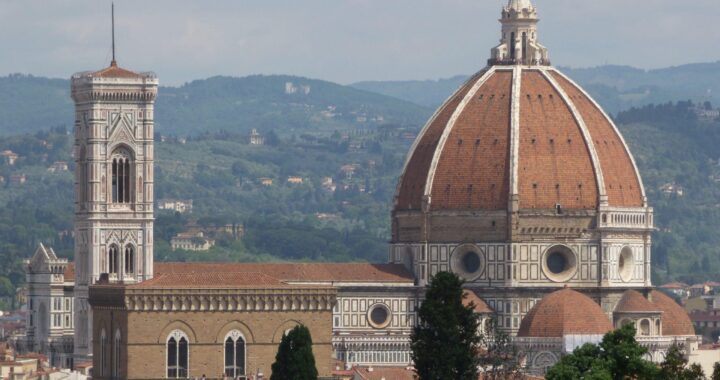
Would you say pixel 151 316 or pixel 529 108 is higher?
pixel 529 108

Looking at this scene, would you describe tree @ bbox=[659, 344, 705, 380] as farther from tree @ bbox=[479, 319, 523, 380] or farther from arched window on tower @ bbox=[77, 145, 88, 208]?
arched window on tower @ bbox=[77, 145, 88, 208]

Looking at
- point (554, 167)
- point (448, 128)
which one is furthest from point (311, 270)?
point (554, 167)

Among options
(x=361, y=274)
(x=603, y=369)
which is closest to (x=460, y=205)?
(x=361, y=274)

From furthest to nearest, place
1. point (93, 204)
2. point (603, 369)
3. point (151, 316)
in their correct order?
point (93, 204) → point (151, 316) → point (603, 369)

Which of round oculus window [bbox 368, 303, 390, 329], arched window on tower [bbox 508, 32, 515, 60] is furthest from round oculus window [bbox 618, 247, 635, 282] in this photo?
round oculus window [bbox 368, 303, 390, 329]

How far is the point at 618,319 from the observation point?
126562 mm

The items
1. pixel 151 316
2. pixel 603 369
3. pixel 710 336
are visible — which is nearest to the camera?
pixel 603 369

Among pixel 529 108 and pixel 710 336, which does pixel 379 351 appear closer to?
pixel 529 108

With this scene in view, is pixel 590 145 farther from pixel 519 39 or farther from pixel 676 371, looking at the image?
pixel 676 371

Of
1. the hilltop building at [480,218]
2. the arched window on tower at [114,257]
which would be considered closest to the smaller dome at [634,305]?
the hilltop building at [480,218]

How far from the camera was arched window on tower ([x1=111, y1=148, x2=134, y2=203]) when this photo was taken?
127m

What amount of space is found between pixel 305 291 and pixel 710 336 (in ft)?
220

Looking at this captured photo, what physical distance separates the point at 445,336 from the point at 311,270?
4310 centimetres

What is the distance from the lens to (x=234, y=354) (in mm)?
101500
